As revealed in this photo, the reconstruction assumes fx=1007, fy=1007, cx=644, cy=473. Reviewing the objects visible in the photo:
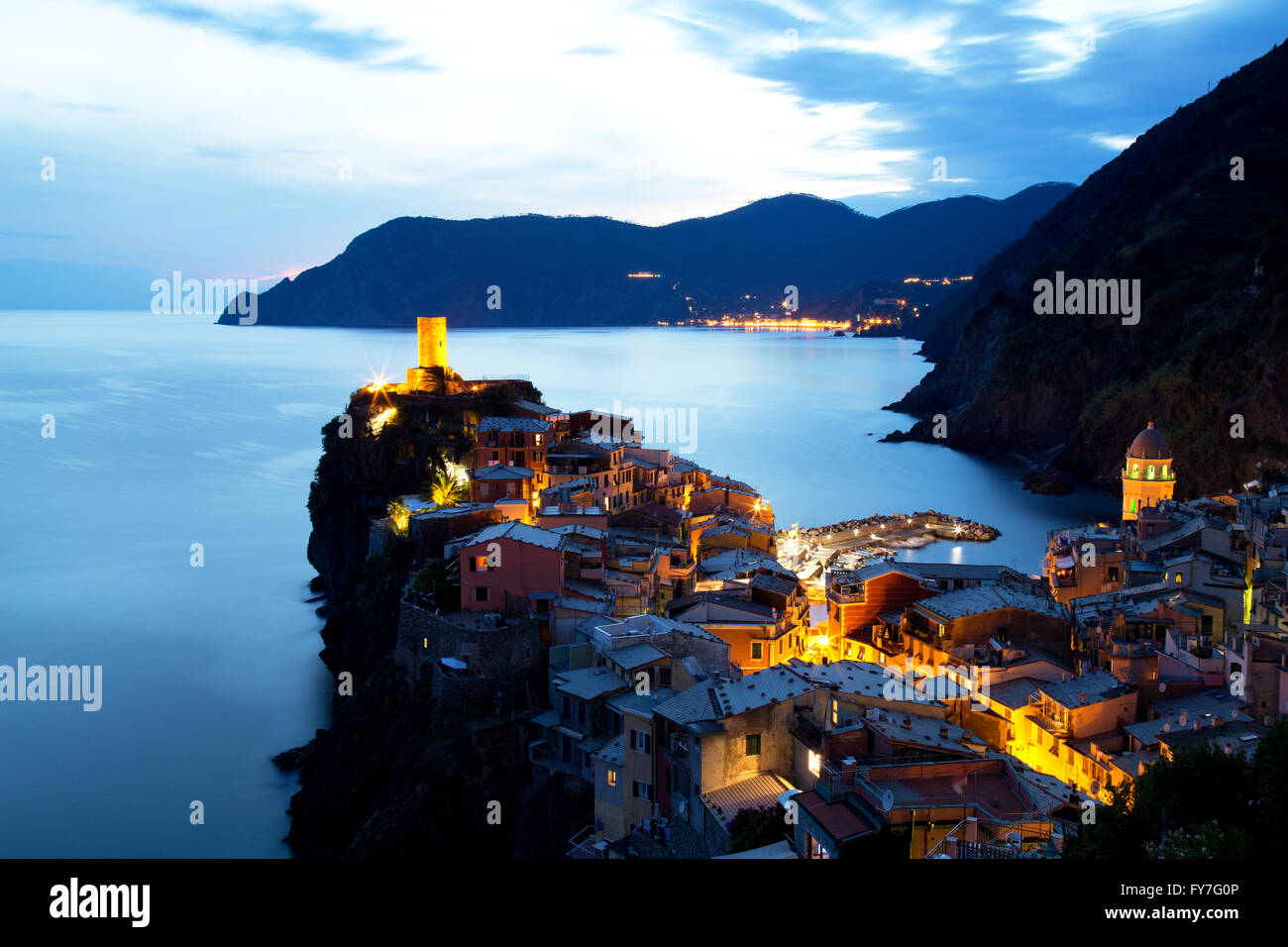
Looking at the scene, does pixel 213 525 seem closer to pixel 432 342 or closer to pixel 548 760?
pixel 432 342

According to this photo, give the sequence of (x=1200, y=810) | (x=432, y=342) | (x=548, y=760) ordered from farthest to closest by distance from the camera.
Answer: (x=432, y=342)
(x=548, y=760)
(x=1200, y=810)

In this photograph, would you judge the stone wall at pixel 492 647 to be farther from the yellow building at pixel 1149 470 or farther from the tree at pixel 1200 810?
the yellow building at pixel 1149 470

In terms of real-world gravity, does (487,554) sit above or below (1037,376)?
below

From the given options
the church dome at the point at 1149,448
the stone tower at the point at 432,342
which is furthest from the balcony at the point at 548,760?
the stone tower at the point at 432,342

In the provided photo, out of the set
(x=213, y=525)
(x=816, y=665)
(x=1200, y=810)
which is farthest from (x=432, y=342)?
(x=1200, y=810)
